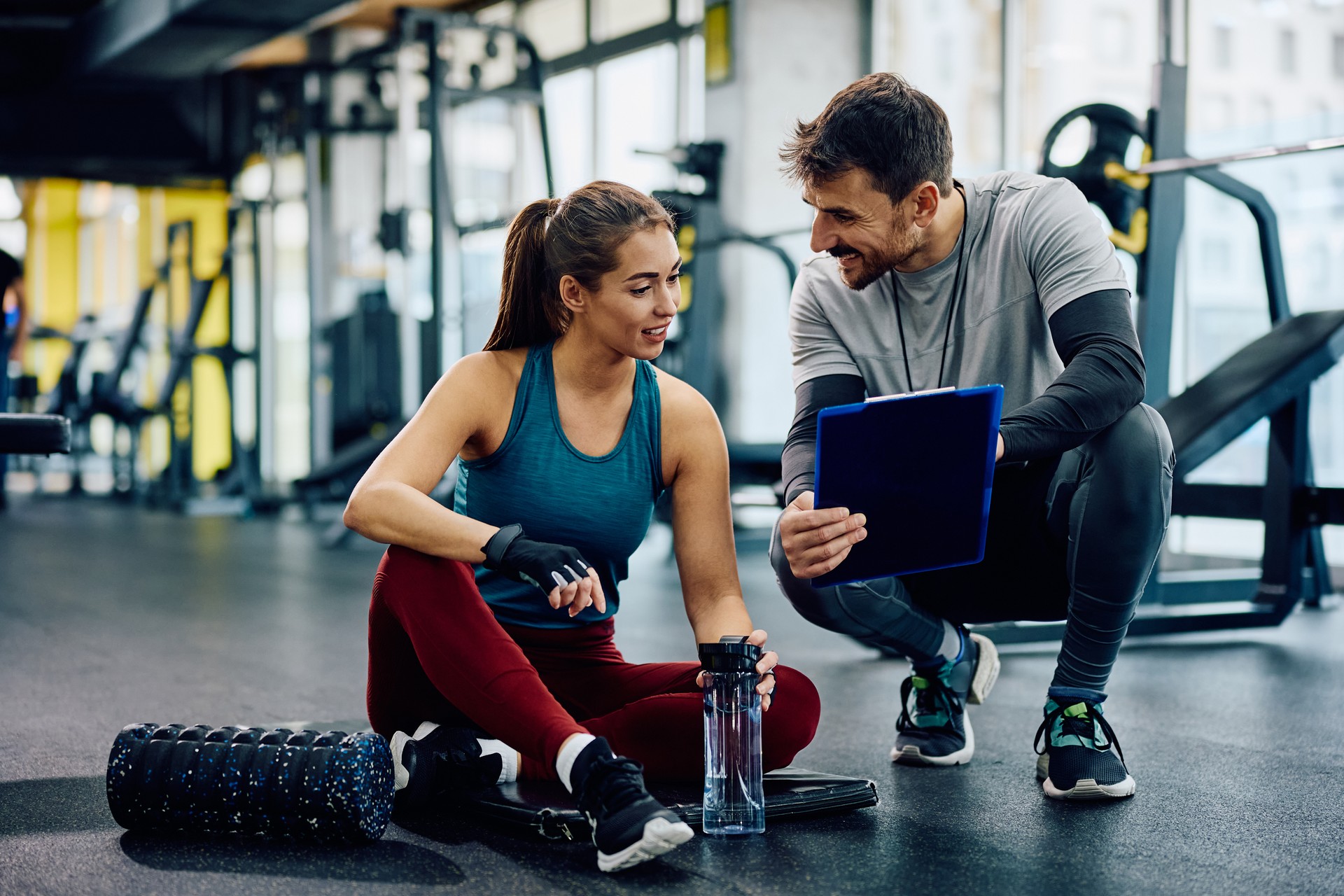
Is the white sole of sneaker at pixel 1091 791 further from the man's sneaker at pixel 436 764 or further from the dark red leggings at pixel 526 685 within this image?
the man's sneaker at pixel 436 764

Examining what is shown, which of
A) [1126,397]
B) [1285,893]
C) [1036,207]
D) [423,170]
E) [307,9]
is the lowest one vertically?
[1285,893]

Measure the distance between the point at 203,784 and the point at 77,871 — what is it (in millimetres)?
156

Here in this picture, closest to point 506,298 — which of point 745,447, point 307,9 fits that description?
point 745,447

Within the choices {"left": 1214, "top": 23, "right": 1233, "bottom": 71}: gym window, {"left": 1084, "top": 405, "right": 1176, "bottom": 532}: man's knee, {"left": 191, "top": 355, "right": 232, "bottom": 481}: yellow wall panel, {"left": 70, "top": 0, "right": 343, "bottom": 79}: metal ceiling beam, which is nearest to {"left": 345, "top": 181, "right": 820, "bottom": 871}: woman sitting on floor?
{"left": 1084, "top": 405, "right": 1176, "bottom": 532}: man's knee

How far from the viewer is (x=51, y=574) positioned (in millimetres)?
4758

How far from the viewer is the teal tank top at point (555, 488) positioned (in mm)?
1701

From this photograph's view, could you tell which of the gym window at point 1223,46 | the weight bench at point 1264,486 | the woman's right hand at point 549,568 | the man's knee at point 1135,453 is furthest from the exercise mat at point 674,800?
the gym window at point 1223,46

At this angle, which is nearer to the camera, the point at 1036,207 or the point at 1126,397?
the point at 1126,397

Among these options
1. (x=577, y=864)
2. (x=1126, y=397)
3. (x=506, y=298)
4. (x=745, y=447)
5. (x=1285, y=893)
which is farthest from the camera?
(x=745, y=447)

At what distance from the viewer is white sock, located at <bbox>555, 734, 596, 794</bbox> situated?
55.6 inches

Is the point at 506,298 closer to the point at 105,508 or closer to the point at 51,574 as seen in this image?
the point at 51,574

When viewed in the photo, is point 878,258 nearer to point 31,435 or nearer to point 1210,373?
point 31,435

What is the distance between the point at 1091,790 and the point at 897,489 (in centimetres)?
49

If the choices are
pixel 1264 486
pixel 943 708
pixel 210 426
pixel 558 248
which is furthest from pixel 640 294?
pixel 210 426
